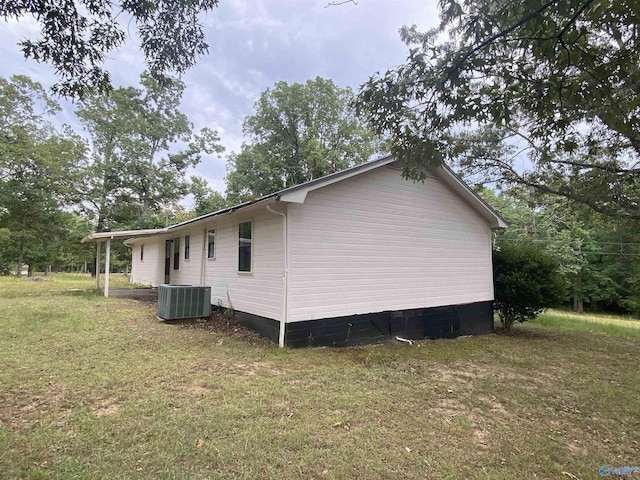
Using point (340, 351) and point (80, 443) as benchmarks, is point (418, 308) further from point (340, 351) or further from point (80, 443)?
point (80, 443)

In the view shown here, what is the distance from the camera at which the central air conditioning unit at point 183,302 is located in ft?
27.4

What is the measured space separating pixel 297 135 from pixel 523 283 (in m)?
20.9

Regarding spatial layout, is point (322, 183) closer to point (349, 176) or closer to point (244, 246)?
point (349, 176)

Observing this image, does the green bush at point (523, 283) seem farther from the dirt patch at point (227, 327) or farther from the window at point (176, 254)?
the window at point (176, 254)

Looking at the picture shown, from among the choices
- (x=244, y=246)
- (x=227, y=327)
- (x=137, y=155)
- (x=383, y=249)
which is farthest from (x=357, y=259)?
(x=137, y=155)

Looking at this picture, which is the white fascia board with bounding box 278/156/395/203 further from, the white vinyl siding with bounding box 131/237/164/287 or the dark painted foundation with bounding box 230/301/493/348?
the white vinyl siding with bounding box 131/237/164/287

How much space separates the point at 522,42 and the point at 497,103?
612mm

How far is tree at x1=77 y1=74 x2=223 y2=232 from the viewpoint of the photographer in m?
24.2

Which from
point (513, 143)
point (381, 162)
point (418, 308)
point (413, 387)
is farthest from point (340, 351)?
point (513, 143)

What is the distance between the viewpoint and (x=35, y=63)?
3.52 metres

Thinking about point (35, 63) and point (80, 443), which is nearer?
point (80, 443)

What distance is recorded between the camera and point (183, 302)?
→ 8500 millimetres

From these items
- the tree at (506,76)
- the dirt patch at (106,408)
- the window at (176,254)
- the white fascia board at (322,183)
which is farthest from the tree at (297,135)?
the dirt patch at (106,408)

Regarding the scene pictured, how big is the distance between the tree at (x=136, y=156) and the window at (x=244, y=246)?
17863 millimetres
